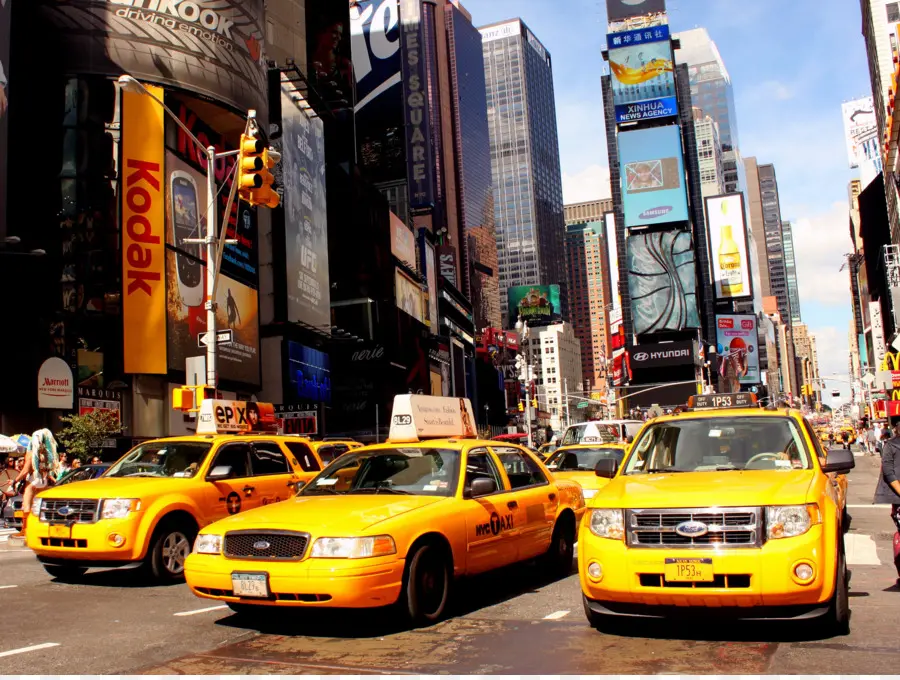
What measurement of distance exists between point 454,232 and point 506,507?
144 metres

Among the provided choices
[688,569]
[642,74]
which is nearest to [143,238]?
[688,569]

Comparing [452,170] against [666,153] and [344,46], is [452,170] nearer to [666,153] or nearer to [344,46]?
[666,153]

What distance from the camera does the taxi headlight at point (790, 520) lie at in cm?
608

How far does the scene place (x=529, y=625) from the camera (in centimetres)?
715

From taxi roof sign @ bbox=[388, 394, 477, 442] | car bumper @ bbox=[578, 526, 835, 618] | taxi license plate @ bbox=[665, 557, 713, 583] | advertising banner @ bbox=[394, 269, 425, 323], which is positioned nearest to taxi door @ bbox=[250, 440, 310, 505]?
taxi roof sign @ bbox=[388, 394, 477, 442]

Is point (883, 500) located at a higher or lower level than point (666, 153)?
lower

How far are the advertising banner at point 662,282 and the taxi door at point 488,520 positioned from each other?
123496 mm

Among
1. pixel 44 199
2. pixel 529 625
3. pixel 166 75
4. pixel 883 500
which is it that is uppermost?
pixel 166 75

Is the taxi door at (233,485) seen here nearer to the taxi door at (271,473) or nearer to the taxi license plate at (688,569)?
the taxi door at (271,473)

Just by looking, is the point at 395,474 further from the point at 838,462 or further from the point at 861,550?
the point at 861,550

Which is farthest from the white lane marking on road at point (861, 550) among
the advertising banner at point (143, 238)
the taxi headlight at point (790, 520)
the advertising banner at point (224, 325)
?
the advertising banner at point (143, 238)

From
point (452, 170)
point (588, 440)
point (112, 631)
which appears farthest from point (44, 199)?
point (452, 170)

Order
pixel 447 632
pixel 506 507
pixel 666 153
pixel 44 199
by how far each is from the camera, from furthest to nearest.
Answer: pixel 666 153 < pixel 44 199 < pixel 506 507 < pixel 447 632

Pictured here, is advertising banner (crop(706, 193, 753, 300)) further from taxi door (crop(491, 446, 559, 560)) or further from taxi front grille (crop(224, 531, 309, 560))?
taxi front grille (crop(224, 531, 309, 560))
